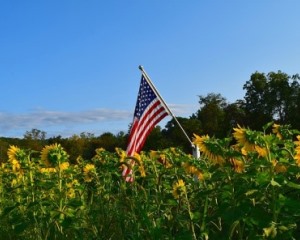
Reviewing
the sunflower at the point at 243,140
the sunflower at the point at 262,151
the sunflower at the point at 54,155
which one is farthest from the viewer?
the sunflower at the point at 54,155

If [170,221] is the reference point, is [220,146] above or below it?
above

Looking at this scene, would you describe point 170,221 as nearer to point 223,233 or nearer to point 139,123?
point 223,233

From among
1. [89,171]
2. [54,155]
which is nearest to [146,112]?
[89,171]

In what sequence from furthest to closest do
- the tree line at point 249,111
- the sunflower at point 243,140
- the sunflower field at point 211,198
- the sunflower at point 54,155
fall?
the tree line at point 249,111, the sunflower at point 54,155, the sunflower at point 243,140, the sunflower field at point 211,198

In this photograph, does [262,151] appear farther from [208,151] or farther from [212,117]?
[212,117]

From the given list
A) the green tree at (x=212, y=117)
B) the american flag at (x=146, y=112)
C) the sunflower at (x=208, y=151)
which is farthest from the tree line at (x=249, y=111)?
the sunflower at (x=208, y=151)

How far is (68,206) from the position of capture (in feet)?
14.4

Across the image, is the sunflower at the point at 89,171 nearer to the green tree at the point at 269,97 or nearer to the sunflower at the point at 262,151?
the sunflower at the point at 262,151

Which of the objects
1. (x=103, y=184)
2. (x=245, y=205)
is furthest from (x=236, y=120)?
(x=245, y=205)

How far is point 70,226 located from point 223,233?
4.79ft

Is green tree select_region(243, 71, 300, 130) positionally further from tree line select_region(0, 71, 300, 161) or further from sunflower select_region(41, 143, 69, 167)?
sunflower select_region(41, 143, 69, 167)

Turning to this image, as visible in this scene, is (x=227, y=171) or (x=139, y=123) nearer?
(x=227, y=171)

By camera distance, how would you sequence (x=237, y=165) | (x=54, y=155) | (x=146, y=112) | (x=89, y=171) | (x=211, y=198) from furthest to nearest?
(x=146, y=112), (x=89, y=171), (x=54, y=155), (x=211, y=198), (x=237, y=165)

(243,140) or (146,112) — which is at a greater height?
(146,112)
